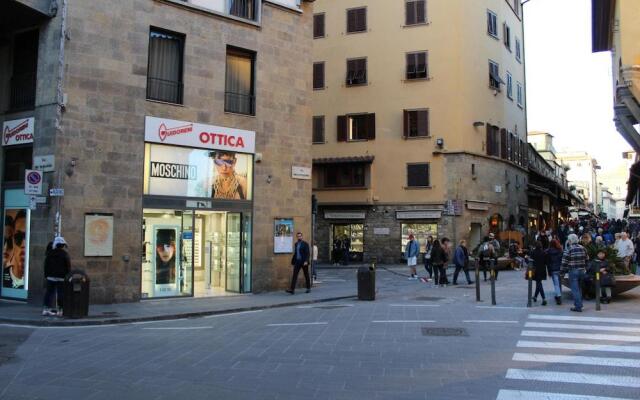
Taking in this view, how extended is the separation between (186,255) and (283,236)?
340 cm

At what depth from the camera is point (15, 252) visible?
1533cm

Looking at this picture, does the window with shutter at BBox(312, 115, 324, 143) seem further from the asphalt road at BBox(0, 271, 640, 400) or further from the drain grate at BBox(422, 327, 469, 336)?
the drain grate at BBox(422, 327, 469, 336)

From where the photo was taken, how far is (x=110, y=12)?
49.4 ft

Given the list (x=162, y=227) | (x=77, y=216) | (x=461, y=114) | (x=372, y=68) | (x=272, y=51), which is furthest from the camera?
(x=372, y=68)

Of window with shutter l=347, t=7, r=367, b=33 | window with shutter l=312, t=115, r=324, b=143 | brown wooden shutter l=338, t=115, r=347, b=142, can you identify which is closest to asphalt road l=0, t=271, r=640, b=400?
brown wooden shutter l=338, t=115, r=347, b=142

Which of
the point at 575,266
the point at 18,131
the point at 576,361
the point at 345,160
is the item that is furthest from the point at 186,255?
the point at 345,160

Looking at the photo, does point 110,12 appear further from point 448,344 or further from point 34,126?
point 448,344

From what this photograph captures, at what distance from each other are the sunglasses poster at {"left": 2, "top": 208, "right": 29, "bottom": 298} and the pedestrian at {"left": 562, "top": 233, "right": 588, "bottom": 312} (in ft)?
43.6

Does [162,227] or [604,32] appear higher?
[604,32]

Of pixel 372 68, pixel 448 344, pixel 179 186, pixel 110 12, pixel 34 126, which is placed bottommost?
pixel 448 344

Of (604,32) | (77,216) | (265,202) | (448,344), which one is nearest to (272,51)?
(265,202)

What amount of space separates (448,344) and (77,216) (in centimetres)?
958

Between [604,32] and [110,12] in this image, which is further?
[604,32]

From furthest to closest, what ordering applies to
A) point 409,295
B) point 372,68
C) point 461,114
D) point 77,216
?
point 372,68 → point 461,114 → point 409,295 → point 77,216
